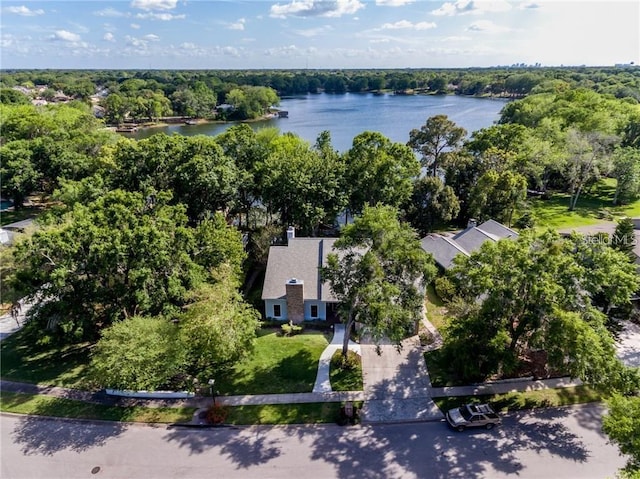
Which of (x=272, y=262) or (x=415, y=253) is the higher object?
(x=415, y=253)

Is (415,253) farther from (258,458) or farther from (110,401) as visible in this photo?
(110,401)

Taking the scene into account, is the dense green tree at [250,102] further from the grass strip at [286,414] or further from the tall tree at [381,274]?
the grass strip at [286,414]

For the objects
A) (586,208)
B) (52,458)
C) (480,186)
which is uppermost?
(480,186)

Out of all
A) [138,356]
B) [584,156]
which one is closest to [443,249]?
[138,356]

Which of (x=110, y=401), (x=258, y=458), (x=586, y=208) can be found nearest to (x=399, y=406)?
(x=258, y=458)

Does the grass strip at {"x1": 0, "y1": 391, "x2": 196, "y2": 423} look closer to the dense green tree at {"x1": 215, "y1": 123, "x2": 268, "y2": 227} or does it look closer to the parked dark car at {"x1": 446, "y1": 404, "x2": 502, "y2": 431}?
the parked dark car at {"x1": 446, "y1": 404, "x2": 502, "y2": 431}

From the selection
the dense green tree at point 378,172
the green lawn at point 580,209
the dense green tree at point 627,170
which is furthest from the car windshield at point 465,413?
the dense green tree at point 627,170
